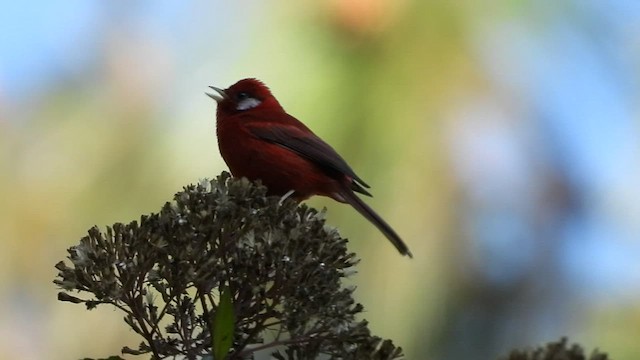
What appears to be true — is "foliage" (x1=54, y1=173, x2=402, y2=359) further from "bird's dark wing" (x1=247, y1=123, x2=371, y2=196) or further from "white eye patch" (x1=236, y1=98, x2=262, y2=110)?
"white eye patch" (x1=236, y1=98, x2=262, y2=110)

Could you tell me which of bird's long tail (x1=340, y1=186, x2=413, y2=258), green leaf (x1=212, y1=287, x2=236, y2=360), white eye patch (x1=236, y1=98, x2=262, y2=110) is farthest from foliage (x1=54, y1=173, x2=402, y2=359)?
white eye patch (x1=236, y1=98, x2=262, y2=110)

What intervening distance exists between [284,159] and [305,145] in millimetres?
55

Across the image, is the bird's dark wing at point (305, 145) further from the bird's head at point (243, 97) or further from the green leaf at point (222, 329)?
the green leaf at point (222, 329)

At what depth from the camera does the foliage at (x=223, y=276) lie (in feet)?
2.63

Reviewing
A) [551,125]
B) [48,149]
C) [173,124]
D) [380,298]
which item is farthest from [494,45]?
[48,149]

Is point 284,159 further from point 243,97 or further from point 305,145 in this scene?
point 243,97

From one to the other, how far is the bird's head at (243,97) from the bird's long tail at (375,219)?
0.74ft

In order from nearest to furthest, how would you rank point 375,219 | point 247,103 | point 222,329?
point 222,329 < point 375,219 < point 247,103

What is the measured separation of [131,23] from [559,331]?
4.24ft

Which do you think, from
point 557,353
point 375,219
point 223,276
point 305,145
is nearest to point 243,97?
point 305,145

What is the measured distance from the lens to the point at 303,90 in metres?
1.95

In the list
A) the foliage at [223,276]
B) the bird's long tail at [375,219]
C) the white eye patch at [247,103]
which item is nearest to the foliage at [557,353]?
the foliage at [223,276]

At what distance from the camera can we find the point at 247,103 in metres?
1.44

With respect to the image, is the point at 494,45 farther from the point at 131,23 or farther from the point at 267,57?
the point at 131,23
